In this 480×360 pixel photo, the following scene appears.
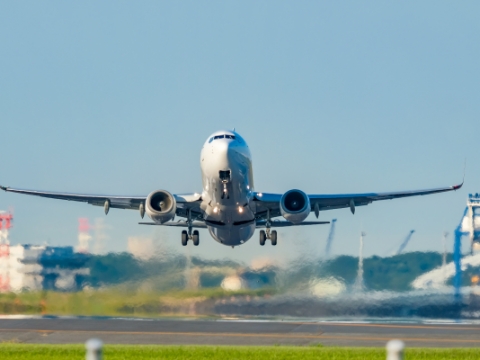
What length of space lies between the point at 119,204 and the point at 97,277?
323 centimetres

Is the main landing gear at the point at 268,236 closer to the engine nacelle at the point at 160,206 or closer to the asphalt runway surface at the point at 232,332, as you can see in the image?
the asphalt runway surface at the point at 232,332

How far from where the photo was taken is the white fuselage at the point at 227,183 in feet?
94.1

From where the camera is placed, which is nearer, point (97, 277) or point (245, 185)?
point (245, 185)

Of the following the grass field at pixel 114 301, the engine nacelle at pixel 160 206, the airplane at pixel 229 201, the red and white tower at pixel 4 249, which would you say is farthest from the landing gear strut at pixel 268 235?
the red and white tower at pixel 4 249

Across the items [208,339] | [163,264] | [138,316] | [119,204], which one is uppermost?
[119,204]

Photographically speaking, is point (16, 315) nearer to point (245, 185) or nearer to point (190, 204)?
point (190, 204)

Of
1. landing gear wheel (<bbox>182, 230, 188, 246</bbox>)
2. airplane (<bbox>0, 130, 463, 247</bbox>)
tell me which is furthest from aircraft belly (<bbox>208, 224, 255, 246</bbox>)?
landing gear wheel (<bbox>182, 230, 188, 246</bbox>)

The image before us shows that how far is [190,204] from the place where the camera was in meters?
32.1

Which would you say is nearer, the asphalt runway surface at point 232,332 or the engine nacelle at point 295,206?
the asphalt runway surface at point 232,332

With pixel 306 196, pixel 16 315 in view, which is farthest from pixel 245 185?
pixel 16 315

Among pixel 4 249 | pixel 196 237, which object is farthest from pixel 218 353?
pixel 4 249

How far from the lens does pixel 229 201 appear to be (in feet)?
97.5

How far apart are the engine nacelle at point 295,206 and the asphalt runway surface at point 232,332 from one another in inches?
164

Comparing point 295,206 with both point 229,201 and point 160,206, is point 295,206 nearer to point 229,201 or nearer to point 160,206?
point 229,201
